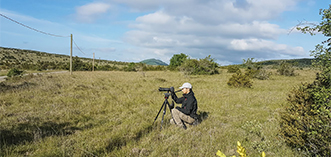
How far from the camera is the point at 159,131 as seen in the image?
5.11 metres

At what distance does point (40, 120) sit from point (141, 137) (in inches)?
133

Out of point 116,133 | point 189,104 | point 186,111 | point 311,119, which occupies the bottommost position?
point 116,133

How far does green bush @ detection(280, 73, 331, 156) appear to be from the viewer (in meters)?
3.09

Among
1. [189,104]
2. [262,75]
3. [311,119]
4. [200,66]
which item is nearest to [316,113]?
[311,119]

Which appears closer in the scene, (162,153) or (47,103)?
(162,153)

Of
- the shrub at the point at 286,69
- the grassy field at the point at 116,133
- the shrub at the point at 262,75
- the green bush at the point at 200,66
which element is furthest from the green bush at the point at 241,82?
the shrub at the point at 286,69

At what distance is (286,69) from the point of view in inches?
1067

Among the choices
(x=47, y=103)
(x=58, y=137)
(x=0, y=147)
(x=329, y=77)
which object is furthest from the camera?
(x=47, y=103)

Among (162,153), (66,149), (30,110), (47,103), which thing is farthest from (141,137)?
(47,103)

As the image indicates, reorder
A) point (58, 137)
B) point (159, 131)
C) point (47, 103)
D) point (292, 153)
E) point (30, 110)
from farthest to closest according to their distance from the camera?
point (47, 103), point (30, 110), point (159, 131), point (58, 137), point (292, 153)

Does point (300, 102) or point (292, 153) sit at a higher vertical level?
point (300, 102)

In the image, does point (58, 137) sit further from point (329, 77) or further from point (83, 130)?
point (329, 77)

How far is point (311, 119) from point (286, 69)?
2799 centimetres

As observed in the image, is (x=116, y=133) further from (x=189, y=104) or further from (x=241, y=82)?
(x=241, y=82)
